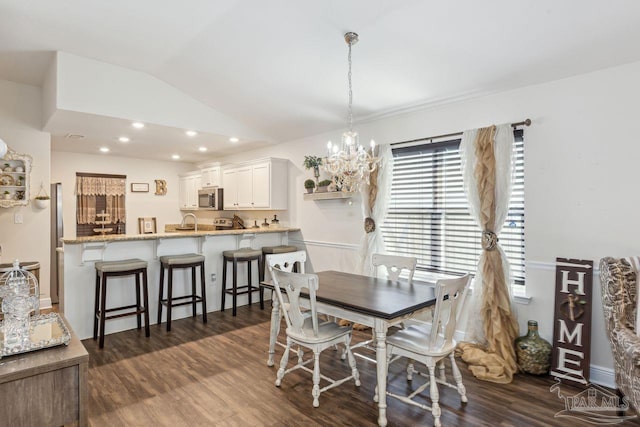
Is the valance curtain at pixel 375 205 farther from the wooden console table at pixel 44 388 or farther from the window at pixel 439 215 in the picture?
the wooden console table at pixel 44 388

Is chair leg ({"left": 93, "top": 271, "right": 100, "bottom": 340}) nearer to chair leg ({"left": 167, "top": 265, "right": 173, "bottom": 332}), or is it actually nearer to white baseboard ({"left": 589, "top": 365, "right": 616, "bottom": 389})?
chair leg ({"left": 167, "top": 265, "right": 173, "bottom": 332})

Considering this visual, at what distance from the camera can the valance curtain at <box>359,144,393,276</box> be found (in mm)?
4215

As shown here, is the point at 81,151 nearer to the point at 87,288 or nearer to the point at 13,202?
the point at 13,202

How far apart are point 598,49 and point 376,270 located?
2.71 m

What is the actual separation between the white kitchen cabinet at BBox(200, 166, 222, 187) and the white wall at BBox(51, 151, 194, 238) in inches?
45.1

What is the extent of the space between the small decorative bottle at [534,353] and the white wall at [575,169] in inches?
5.4

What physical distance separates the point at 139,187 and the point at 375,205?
17.5 ft

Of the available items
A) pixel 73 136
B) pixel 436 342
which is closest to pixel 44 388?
pixel 436 342

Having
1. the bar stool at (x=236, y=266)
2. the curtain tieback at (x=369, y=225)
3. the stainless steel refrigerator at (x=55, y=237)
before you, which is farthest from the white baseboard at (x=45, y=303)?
the curtain tieback at (x=369, y=225)

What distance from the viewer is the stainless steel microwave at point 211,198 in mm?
6516

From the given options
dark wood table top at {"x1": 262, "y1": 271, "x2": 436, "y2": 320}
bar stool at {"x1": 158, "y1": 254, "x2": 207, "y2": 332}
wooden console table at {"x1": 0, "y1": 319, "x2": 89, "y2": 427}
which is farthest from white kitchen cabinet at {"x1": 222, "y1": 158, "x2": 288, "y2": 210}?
wooden console table at {"x1": 0, "y1": 319, "x2": 89, "y2": 427}

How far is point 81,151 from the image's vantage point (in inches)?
252

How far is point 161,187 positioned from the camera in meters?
7.57

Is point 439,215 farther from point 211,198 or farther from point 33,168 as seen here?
point 33,168
